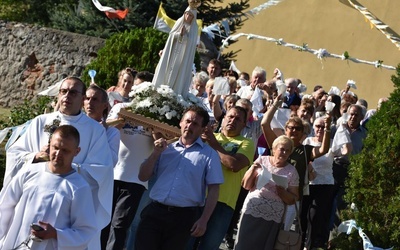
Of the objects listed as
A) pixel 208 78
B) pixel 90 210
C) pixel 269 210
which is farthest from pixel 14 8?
pixel 90 210

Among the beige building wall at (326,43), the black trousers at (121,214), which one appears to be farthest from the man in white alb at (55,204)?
the beige building wall at (326,43)

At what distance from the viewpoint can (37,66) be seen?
19.1 m

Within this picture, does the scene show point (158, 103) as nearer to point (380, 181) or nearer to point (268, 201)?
point (268, 201)

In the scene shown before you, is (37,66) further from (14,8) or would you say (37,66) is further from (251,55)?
(251,55)

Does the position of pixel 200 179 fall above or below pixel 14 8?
above

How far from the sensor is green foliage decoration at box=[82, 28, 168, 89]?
50.5 feet

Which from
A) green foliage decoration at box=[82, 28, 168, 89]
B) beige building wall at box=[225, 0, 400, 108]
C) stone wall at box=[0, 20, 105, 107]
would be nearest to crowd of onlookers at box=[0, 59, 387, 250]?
green foliage decoration at box=[82, 28, 168, 89]

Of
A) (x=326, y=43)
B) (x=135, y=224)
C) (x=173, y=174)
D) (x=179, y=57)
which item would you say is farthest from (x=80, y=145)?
(x=326, y=43)

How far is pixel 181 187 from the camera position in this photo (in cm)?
981

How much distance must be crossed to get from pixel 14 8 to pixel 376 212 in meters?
16.0

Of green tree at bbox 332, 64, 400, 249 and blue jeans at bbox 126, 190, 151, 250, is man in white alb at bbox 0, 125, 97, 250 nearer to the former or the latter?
blue jeans at bbox 126, 190, 151, 250

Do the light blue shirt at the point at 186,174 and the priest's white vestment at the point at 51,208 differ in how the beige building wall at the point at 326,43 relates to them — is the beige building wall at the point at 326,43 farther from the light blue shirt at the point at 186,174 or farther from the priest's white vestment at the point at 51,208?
the priest's white vestment at the point at 51,208

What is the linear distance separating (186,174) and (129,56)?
5909 mm

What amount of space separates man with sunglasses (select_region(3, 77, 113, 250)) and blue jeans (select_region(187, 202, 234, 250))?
194cm
